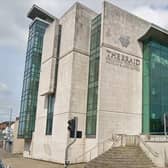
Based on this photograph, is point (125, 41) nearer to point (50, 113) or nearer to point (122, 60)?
point (122, 60)

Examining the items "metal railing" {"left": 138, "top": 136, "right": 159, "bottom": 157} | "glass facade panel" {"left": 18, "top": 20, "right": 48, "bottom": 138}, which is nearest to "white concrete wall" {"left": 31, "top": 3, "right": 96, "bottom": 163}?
"glass facade panel" {"left": 18, "top": 20, "right": 48, "bottom": 138}

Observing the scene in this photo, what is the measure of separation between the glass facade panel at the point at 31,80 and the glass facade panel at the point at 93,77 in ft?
34.7

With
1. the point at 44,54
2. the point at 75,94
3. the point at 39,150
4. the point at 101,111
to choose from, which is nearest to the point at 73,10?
the point at 44,54

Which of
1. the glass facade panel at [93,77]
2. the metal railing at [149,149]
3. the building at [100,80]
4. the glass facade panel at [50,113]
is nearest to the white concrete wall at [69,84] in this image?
the building at [100,80]

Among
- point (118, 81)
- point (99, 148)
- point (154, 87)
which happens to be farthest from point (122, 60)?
point (99, 148)

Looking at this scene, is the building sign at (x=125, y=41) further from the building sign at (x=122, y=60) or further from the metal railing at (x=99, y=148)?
the metal railing at (x=99, y=148)

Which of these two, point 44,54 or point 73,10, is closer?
point 73,10

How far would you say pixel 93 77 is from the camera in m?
25.9

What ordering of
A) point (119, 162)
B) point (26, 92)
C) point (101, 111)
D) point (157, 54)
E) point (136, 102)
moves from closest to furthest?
point (119, 162) < point (101, 111) < point (136, 102) < point (157, 54) < point (26, 92)

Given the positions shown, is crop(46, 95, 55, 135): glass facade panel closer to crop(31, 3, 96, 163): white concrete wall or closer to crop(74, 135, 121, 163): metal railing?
crop(31, 3, 96, 163): white concrete wall

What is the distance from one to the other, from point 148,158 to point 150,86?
970 cm

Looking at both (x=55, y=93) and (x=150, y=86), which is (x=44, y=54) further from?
(x=150, y=86)

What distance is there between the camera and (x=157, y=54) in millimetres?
28469

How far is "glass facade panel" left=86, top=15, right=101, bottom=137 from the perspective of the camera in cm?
2453
